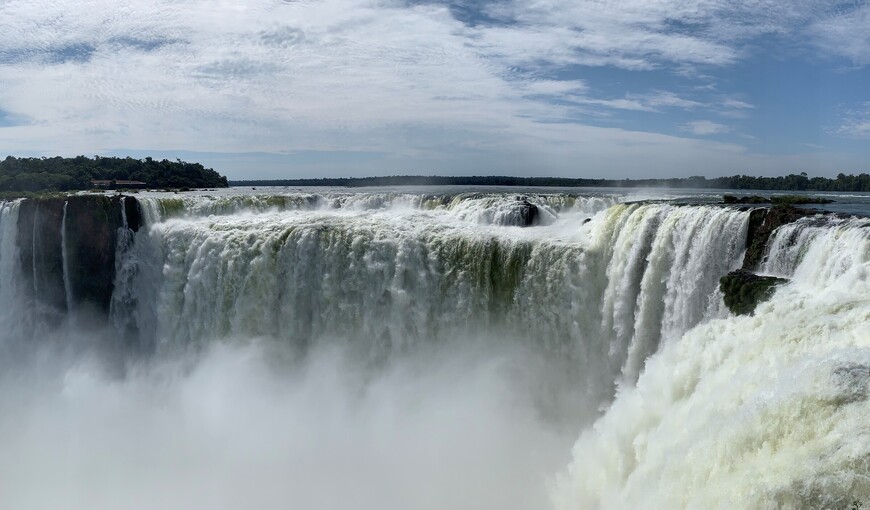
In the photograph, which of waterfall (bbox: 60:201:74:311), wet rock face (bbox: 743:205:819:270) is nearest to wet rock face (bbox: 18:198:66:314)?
waterfall (bbox: 60:201:74:311)

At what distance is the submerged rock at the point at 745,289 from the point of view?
841cm

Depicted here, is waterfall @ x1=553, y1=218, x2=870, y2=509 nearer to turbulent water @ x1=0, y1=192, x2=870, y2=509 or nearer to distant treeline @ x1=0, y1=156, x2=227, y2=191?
turbulent water @ x1=0, y1=192, x2=870, y2=509

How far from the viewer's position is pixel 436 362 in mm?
14812

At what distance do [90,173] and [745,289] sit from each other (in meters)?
49.0

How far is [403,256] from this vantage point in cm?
1562

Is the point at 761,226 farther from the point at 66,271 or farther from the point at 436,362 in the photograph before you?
the point at 66,271

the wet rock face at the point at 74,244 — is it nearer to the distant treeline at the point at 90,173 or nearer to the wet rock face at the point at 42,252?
the wet rock face at the point at 42,252

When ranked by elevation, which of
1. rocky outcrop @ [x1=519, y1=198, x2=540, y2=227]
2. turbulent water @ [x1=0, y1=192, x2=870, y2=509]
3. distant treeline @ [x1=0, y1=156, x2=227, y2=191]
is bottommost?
turbulent water @ [x1=0, y1=192, x2=870, y2=509]

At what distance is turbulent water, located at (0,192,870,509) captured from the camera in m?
6.30

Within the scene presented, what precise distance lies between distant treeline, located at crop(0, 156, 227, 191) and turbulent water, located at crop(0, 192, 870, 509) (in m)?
22.8

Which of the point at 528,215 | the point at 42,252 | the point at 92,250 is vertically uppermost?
the point at 528,215

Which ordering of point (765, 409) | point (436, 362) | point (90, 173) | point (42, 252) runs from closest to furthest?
point (765, 409) < point (436, 362) < point (42, 252) < point (90, 173)

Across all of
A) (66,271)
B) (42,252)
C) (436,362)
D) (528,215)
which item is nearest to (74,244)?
(66,271)

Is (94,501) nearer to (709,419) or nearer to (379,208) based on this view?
(709,419)
